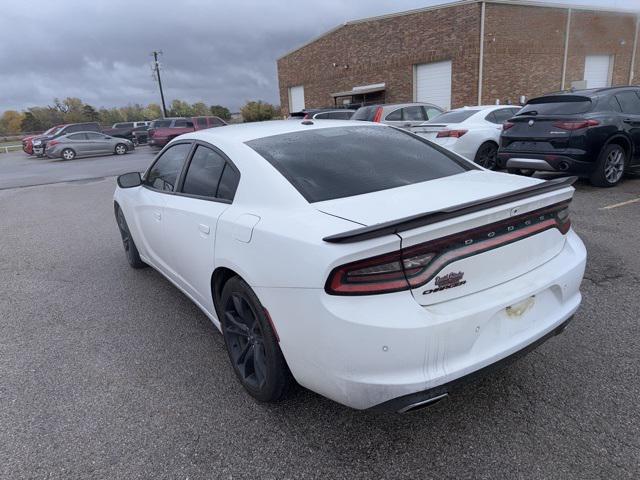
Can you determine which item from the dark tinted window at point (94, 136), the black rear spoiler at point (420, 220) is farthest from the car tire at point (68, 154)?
the black rear spoiler at point (420, 220)

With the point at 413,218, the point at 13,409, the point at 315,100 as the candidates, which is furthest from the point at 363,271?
the point at 315,100

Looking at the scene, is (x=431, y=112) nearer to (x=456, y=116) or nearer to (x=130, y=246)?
(x=456, y=116)

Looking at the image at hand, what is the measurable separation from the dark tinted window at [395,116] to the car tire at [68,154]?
19.4 meters

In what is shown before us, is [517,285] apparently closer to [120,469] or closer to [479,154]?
[120,469]

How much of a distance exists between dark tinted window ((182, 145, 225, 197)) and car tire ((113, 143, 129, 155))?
992 inches

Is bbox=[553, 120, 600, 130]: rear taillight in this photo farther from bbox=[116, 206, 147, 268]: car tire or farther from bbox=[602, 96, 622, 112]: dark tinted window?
bbox=[116, 206, 147, 268]: car tire

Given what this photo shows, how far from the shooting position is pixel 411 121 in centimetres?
1222

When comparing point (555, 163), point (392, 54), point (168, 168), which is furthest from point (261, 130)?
point (392, 54)

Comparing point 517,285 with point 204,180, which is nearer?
point 517,285

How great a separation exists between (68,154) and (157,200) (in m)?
24.3

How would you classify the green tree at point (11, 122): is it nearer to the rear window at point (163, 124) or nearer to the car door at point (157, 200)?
the rear window at point (163, 124)

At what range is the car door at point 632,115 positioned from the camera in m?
7.34

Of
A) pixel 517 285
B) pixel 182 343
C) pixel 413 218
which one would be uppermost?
pixel 413 218

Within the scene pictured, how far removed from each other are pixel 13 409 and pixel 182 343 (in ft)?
3.54
